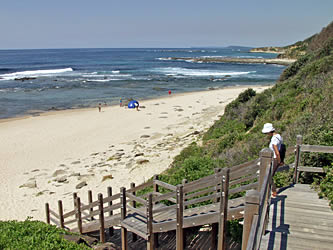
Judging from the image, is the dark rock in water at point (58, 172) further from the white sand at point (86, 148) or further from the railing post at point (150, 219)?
the railing post at point (150, 219)

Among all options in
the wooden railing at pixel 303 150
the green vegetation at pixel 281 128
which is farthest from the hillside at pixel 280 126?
the wooden railing at pixel 303 150

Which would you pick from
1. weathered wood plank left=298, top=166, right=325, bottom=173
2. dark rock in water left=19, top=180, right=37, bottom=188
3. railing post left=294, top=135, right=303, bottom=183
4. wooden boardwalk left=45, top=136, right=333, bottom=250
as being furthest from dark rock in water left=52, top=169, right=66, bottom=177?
weathered wood plank left=298, top=166, right=325, bottom=173

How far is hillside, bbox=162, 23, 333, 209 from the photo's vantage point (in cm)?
763

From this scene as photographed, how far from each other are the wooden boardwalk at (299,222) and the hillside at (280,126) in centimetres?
43

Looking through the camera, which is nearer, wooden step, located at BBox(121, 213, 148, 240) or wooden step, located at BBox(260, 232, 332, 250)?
wooden step, located at BBox(260, 232, 332, 250)

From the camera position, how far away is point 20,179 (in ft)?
48.1

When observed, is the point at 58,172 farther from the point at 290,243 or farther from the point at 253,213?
the point at 253,213

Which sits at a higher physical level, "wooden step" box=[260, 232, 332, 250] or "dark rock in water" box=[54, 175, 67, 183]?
"wooden step" box=[260, 232, 332, 250]

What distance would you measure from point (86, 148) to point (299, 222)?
15.4m

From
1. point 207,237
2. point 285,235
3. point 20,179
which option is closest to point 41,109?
point 20,179

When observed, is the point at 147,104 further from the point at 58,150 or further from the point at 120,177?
the point at 120,177

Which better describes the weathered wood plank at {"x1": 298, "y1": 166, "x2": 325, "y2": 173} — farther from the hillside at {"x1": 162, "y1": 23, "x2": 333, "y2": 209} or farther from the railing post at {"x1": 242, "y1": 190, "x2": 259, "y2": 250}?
the railing post at {"x1": 242, "y1": 190, "x2": 259, "y2": 250}

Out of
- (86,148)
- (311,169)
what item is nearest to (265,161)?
(311,169)

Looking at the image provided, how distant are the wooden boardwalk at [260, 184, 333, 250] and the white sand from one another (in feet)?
26.3
